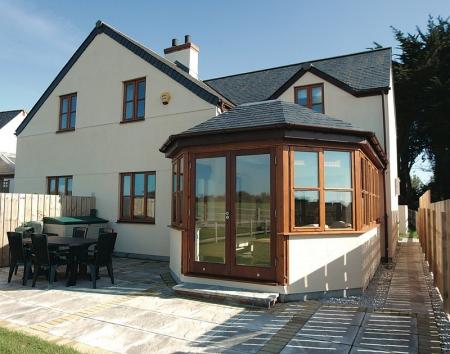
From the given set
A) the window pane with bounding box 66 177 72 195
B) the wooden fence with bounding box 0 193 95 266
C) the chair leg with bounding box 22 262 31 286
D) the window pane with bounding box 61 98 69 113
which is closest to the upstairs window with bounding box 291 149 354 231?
the chair leg with bounding box 22 262 31 286

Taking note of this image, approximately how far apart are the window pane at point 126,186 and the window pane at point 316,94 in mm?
7873

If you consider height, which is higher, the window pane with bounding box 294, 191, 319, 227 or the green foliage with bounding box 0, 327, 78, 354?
the window pane with bounding box 294, 191, 319, 227

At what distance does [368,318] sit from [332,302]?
3.39 feet

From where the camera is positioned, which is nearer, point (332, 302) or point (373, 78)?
point (332, 302)

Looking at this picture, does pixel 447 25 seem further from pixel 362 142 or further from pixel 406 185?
pixel 362 142

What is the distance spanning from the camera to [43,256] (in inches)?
316

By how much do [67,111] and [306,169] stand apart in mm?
11918

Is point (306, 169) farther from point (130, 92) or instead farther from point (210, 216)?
point (130, 92)

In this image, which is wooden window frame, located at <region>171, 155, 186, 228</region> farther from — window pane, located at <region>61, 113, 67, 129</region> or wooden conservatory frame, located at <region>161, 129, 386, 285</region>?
window pane, located at <region>61, 113, 67, 129</region>

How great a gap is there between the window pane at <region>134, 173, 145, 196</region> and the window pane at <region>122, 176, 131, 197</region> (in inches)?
12.5

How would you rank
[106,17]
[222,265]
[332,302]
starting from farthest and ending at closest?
1. [106,17]
2. [222,265]
3. [332,302]

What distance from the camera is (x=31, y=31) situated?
38.7ft

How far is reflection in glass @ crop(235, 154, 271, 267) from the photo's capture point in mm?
7199

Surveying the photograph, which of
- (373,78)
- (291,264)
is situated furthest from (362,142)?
(373,78)
